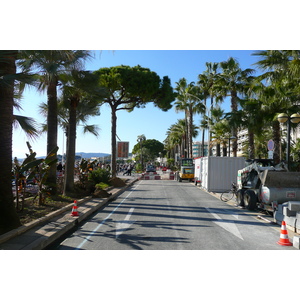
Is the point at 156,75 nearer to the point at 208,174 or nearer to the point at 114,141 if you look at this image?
the point at 114,141

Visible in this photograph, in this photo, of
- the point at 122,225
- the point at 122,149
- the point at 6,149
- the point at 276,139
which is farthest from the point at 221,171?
the point at 122,149

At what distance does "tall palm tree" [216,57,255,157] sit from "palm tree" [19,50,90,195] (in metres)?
17.6

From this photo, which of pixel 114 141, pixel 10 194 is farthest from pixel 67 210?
pixel 114 141

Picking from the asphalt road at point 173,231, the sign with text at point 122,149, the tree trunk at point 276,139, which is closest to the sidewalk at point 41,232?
the asphalt road at point 173,231

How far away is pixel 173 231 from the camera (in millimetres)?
8242

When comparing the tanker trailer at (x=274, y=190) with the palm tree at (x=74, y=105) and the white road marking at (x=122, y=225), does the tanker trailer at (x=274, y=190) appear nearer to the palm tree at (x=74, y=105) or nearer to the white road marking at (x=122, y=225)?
the white road marking at (x=122, y=225)

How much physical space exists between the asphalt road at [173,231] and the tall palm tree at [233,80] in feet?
56.6

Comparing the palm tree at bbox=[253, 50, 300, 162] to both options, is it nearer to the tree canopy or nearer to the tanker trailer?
the tanker trailer

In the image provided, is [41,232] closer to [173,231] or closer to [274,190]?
[173,231]

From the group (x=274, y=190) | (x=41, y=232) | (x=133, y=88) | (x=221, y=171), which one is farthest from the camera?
(x=133, y=88)

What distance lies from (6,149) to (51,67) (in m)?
2.78

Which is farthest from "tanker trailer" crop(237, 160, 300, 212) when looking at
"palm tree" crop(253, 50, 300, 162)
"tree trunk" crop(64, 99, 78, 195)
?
"tree trunk" crop(64, 99, 78, 195)

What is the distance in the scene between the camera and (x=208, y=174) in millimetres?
19938

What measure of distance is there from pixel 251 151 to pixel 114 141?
12.1 meters
